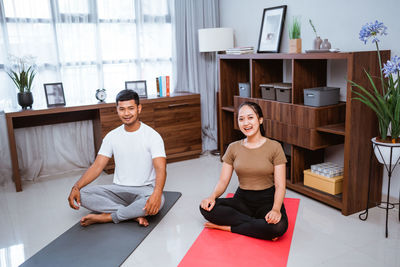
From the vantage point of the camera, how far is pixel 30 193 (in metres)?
3.66

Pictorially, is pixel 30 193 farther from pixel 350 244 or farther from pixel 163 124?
pixel 350 244

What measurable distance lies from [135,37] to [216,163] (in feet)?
5.58

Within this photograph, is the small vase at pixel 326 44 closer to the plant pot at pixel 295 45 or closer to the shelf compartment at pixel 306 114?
the plant pot at pixel 295 45

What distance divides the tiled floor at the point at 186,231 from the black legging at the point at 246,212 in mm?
184

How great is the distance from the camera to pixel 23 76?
375 centimetres

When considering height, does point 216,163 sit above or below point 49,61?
below

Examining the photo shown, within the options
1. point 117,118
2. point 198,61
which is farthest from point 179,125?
point 198,61

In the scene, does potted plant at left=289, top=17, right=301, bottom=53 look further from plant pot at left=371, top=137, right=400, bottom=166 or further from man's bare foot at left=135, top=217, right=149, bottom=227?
man's bare foot at left=135, top=217, right=149, bottom=227

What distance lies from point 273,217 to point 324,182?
91cm

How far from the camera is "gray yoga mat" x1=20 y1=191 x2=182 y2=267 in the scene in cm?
234

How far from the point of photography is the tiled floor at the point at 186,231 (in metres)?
2.33

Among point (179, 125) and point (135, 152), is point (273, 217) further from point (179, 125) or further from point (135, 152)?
point (179, 125)

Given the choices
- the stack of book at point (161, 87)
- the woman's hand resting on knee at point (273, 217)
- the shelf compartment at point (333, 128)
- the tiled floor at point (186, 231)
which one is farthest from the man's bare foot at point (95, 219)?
the stack of book at point (161, 87)

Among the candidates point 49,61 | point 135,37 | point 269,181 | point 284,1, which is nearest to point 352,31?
point 284,1
